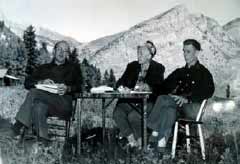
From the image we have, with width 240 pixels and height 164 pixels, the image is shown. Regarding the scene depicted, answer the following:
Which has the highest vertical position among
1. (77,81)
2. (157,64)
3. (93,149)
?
(157,64)

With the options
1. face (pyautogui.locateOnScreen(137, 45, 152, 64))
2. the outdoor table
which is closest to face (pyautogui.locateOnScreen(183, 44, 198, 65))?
face (pyautogui.locateOnScreen(137, 45, 152, 64))

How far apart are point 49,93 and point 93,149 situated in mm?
452

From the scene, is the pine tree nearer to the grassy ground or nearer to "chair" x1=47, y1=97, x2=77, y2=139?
the grassy ground

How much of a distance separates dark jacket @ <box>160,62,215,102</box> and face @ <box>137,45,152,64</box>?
7.3 inches

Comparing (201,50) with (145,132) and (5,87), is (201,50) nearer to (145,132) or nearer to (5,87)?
(145,132)

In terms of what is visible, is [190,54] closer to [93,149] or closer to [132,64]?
[132,64]

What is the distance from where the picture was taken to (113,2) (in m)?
2.84

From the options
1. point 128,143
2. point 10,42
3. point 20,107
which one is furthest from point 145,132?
point 10,42

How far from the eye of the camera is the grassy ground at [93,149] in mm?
2611

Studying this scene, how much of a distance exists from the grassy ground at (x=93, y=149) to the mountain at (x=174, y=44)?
0.84 ft

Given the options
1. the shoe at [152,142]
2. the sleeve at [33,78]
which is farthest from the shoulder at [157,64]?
the sleeve at [33,78]

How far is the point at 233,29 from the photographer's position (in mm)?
2912

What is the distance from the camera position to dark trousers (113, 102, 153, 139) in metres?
2.70

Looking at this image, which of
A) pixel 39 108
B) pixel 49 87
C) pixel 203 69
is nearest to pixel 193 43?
pixel 203 69
